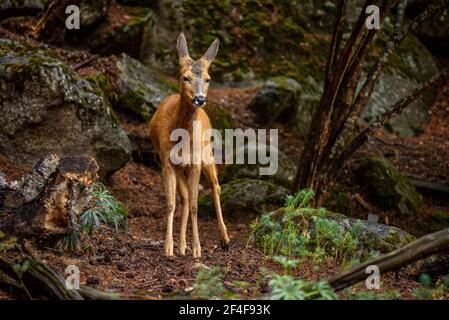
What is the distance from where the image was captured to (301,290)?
4.42 meters

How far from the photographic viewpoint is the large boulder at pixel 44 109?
8.68m

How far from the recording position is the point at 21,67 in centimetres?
866

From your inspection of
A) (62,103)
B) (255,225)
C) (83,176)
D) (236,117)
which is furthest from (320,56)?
(83,176)

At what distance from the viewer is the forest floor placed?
5.62 meters

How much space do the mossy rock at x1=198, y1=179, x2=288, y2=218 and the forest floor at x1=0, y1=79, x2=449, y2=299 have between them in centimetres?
15

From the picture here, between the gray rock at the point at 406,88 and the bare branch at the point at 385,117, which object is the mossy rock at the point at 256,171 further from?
the gray rock at the point at 406,88

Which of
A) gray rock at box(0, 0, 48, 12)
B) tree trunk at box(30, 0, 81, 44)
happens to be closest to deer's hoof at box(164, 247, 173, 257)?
tree trunk at box(30, 0, 81, 44)

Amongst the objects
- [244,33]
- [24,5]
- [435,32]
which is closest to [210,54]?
[24,5]

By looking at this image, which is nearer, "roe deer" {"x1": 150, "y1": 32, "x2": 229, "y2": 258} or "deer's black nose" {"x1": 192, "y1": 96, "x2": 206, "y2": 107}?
"deer's black nose" {"x1": 192, "y1": 96, "x2": 206, "y2": 107}

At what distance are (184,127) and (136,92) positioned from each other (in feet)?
14.0

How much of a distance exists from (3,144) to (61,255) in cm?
320

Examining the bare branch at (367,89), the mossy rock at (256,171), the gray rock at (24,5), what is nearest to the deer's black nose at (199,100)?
the bare branch at (367,89)

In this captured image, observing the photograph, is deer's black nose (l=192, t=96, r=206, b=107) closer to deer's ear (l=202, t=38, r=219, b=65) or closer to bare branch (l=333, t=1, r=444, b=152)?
deer's ear (l=202, t=38, r=219, b=65)

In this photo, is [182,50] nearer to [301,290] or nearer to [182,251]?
[182,251]
